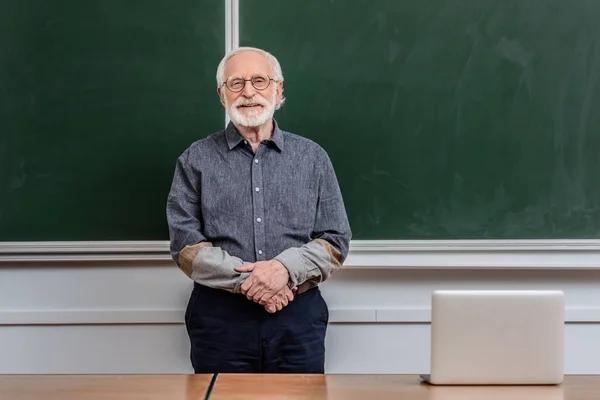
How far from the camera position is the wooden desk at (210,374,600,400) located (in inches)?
64.4

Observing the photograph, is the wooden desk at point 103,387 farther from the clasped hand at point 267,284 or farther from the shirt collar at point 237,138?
the shirt collar at point 237,138

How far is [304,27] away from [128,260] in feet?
3.80

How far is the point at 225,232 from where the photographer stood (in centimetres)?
236

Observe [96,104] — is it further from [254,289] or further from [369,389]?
[369,389]

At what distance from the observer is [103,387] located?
5.65 feet

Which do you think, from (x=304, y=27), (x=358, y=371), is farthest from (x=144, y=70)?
(x=358, y=371)

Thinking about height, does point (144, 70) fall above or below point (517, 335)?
above

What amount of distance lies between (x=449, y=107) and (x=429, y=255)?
596 mm

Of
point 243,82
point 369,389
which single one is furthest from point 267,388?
point 243,82

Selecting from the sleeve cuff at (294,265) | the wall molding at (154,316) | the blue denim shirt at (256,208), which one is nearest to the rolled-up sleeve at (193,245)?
the blue denim shirt at (256,208)

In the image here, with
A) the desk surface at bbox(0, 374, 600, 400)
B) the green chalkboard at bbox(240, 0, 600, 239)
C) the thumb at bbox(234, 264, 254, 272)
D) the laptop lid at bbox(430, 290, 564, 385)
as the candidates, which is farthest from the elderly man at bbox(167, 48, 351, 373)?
the laptop lid at bbox(430, 290, 564, 385)

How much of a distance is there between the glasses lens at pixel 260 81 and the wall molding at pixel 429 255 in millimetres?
779

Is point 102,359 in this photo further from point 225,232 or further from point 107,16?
point 107,16

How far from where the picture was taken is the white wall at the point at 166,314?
288 centimetres
